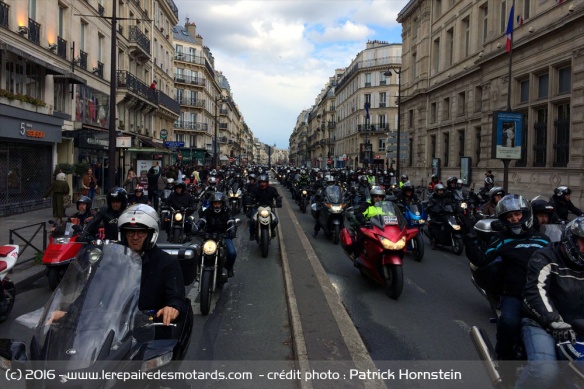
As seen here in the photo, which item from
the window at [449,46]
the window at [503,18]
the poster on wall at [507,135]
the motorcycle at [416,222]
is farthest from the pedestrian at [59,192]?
the window at [449,46]

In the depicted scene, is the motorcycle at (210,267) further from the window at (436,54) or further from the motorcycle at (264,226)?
the window at (436,54)

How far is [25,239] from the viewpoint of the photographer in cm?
877

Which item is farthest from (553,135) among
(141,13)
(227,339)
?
(141,13)

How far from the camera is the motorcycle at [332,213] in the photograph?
37.6 ft

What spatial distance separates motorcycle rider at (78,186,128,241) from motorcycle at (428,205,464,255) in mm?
6713

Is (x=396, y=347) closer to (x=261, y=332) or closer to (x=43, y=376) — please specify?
(x=261, y=332)

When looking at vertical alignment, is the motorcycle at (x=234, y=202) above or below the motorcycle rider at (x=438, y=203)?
below

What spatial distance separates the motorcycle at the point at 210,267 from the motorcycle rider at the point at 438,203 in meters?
5.52

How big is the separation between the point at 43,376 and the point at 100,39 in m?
26.5

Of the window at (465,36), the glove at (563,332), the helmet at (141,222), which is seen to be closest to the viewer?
the glove at (563,332)

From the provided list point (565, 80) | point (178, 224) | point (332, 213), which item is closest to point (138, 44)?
point (178, 224)

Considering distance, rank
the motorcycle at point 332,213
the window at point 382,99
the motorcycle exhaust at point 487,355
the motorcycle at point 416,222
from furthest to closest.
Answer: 1. the window at point 382,99
2. the motorcycle at point 332,213
3. the motorcycle at point 416,222
4. the motorcycle exhaust at point 487,355

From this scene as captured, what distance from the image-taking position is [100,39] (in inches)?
996

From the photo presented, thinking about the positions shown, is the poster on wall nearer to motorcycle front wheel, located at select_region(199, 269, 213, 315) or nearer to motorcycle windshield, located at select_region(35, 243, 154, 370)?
motorcycle front wheel, located at select_region(199, 269, 213, 315)
